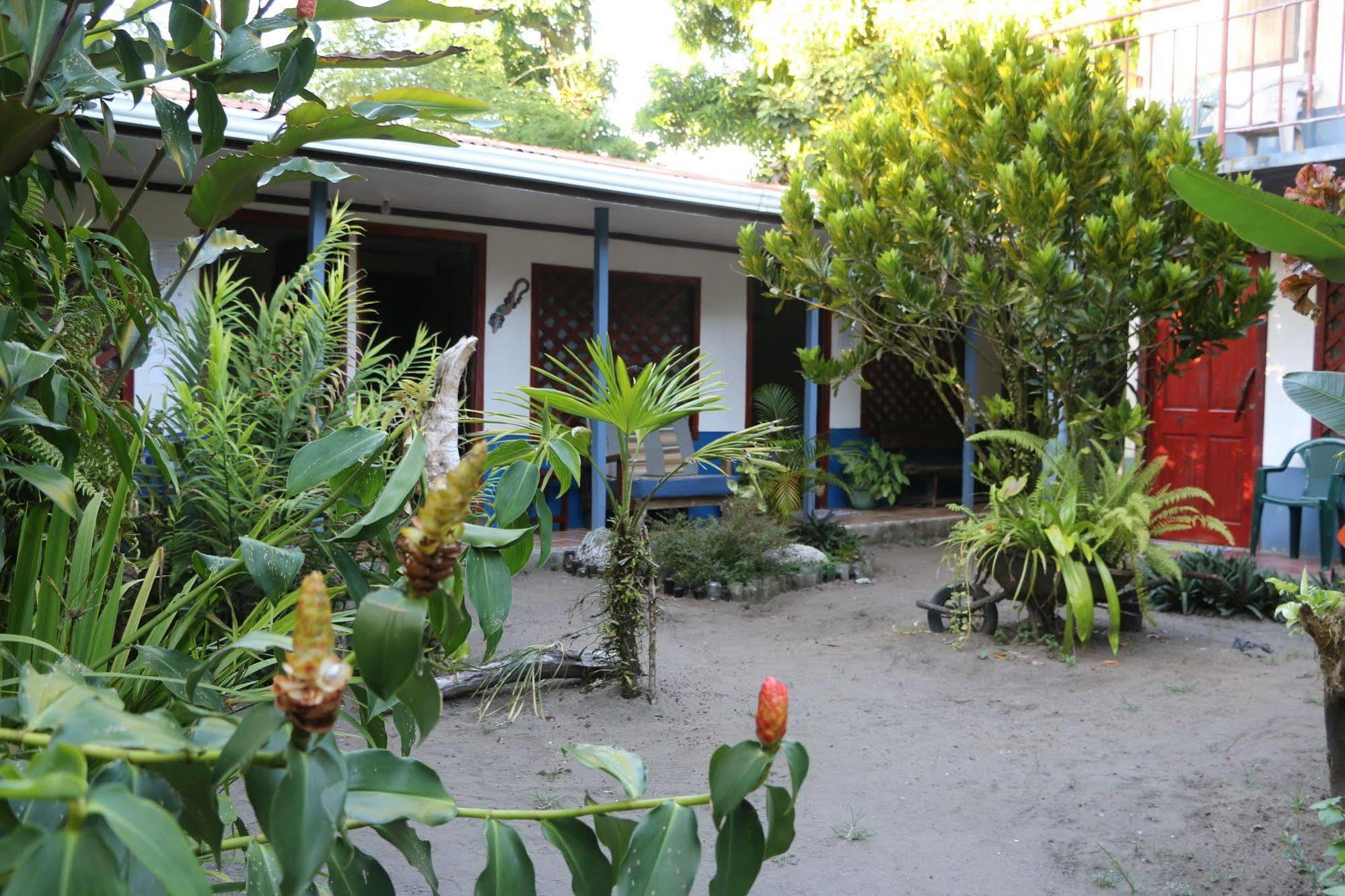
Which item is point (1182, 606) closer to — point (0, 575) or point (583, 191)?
point (583, 191)

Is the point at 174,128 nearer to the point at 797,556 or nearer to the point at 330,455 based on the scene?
the point at 330,455

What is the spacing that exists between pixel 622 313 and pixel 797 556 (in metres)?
3.32

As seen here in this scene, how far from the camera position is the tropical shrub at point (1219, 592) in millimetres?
7145

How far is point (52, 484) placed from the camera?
1571 millimetres

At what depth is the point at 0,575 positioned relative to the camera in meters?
2.66

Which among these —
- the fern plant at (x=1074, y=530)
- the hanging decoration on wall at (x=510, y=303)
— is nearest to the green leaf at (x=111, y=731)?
the fern plant at (x=1074, y=530)

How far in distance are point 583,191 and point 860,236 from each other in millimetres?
2451

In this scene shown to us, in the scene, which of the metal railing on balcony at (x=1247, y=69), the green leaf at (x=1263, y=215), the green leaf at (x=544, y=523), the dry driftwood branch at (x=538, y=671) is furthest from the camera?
the metal railing on balcony at (x=1247, y=69)

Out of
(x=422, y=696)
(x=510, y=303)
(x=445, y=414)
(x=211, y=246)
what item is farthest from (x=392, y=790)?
(x=510, y=303)

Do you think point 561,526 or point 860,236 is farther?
point 561,526

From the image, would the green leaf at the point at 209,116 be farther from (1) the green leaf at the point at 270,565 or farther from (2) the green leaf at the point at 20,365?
(1) the green leaf at the point at 270,565

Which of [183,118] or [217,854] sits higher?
[183,118]

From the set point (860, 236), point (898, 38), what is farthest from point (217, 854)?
point (898, 38)

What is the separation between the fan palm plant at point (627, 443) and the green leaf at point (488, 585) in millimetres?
2671
